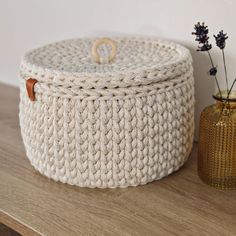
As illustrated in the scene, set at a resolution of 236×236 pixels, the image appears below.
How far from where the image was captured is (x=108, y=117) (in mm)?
636

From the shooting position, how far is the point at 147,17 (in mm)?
865

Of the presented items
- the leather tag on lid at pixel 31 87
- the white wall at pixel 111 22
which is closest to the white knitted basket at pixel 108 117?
the leather tag on lid at pixel 31 87

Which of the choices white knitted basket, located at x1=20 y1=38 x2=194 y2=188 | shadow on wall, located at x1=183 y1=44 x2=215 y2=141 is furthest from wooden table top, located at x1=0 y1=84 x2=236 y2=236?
shadow on wall, located at x1=183 y1=44 x2=215 y2=141

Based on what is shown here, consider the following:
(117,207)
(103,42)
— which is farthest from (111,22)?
(117,207)

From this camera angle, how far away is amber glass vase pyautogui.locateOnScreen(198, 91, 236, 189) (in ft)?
2.19

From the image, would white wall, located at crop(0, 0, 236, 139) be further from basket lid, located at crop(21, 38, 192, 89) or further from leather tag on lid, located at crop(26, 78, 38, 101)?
leather tag on lid, located at crop(26, 78, 38, 101)

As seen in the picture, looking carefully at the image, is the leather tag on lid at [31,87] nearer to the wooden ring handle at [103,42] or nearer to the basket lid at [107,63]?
the basket lid at [107,63]

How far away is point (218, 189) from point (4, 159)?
1.19 feet

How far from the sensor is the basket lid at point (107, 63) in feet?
2.07

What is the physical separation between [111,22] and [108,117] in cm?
36

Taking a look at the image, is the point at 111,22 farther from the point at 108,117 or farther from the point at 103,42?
the point at 108,117

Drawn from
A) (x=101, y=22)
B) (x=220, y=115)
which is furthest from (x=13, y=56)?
(x=220, y=115)

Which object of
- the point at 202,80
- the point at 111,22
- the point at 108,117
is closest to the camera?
the point at 108,117

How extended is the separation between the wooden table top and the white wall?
0.70 feet
